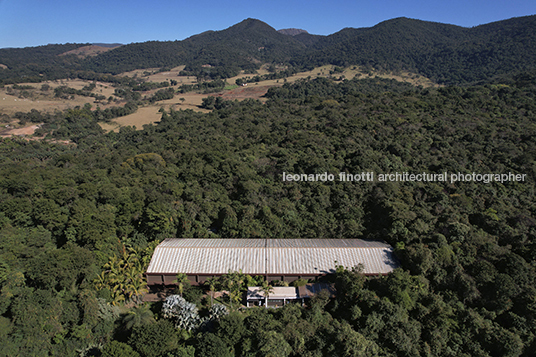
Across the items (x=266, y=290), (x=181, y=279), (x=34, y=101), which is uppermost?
(x=34, y=101)

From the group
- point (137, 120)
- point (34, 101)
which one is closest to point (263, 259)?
point (137, 120)

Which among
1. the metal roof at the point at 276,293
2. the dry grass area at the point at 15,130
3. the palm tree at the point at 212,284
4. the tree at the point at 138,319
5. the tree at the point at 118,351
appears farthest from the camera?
the dry grass area at the point at 15,130

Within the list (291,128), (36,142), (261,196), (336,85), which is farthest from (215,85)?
(261,196)

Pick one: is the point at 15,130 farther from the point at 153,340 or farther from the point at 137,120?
the point at 153,340

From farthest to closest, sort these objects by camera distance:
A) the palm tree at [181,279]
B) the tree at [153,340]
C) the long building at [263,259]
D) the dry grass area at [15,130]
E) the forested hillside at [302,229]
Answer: the dry grass area at [15,130]
the long building at [263,259]
the palm tree at [181,279]
the forested hillside at [302,229]
the tree at [153,340]

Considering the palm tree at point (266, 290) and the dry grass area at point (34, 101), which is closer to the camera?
the palm tree at point (266, 290)

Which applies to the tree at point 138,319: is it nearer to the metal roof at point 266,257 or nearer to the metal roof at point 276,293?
the metal roof at point 266,257

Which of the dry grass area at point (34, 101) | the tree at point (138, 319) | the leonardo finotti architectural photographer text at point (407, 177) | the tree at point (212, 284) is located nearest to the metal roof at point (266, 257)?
the tree at point (212, 284)

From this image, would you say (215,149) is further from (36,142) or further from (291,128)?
(36,142)
